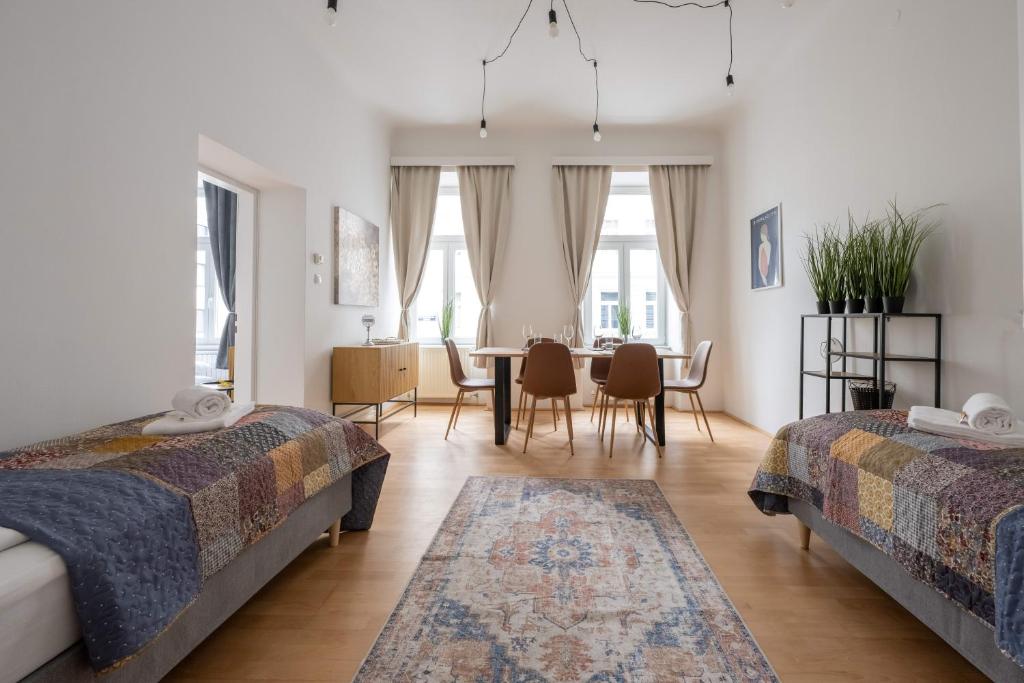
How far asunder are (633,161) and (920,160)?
3211mm

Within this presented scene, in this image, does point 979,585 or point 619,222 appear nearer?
point 979,585

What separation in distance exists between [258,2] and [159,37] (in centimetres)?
107

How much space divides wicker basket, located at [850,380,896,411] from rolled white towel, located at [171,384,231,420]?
10.6ft

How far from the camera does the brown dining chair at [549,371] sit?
3629mm

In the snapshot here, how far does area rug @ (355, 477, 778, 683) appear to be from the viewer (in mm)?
1387

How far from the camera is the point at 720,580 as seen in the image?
6.19ft

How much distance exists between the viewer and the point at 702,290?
18.4 feet

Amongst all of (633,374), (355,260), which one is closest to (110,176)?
(355,260)

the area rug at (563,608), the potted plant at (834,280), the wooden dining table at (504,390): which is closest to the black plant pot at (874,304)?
the potted plant at (834,280)

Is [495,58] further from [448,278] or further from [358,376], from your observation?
[358,376]

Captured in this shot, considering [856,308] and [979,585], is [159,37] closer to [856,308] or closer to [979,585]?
[979,585]

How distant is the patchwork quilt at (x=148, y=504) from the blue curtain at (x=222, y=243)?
3.65 meters

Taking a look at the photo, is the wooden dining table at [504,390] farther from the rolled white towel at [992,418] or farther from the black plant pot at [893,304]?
the rolled white towel at [992,418]

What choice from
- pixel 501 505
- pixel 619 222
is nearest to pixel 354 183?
pixel 619 222
